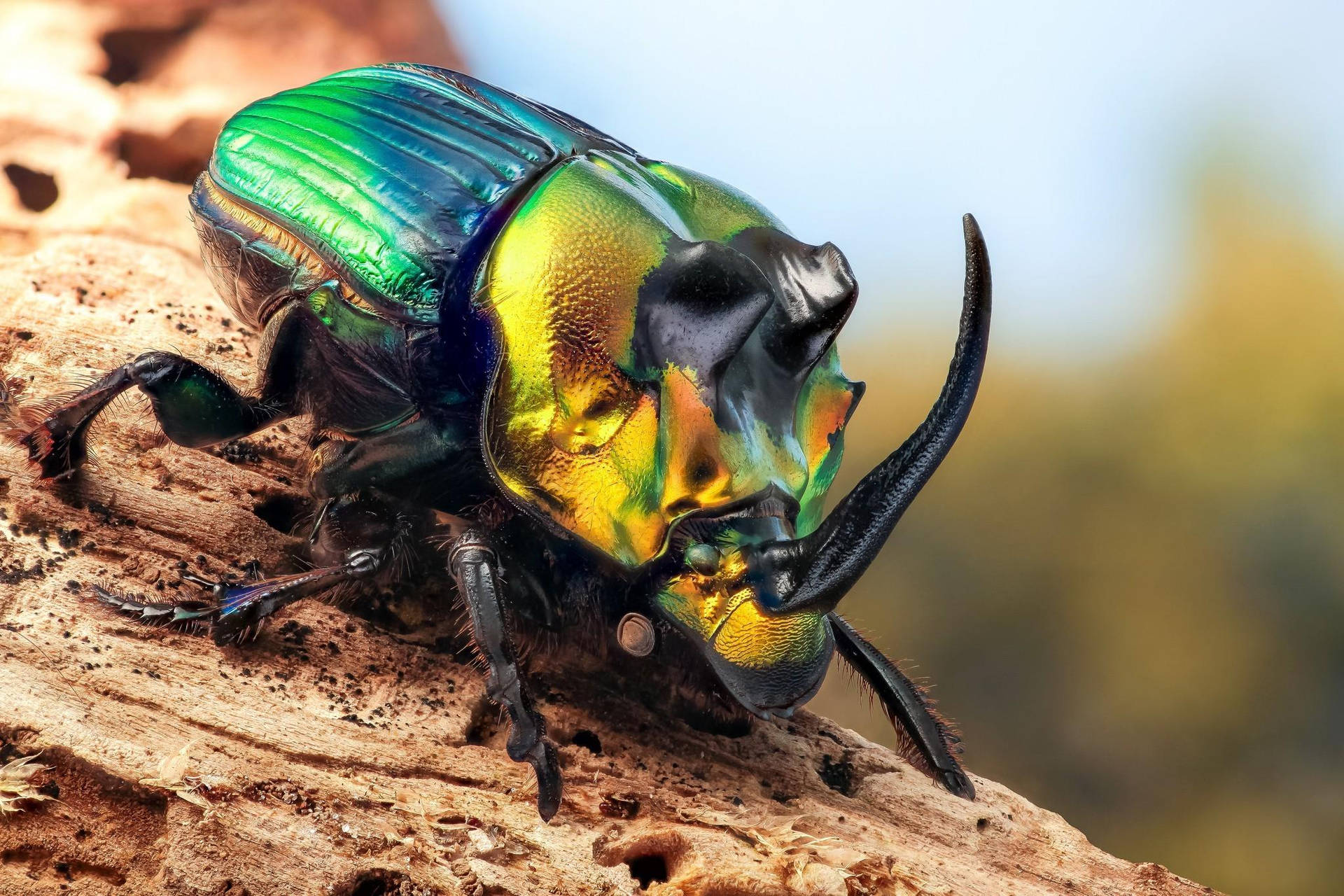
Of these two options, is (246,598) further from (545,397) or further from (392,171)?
(392,171)

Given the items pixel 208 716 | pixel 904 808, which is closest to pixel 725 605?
pixel 904 808

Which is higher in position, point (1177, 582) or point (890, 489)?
point (890, 489)

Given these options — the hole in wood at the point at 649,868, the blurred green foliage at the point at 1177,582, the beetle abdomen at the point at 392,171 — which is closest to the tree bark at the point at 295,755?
the hole in wood at the point at 649,868

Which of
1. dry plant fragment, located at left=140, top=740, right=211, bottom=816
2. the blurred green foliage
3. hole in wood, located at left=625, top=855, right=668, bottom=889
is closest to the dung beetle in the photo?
hole in wood, located at left=625, top=855, right=668, bottom=889

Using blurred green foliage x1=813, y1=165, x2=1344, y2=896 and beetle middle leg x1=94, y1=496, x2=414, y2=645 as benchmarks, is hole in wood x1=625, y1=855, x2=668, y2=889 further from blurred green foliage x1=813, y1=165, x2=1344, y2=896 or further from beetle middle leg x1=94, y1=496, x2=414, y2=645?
blurred green foliage x1=813, y1=165, x2=1344, y2=896

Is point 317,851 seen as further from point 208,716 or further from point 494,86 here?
point 494,86

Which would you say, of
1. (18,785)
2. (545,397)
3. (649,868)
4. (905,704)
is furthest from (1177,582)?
(18,785)

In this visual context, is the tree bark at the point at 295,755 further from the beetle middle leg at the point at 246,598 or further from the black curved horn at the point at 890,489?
the black curved horn at the point at 890,489
